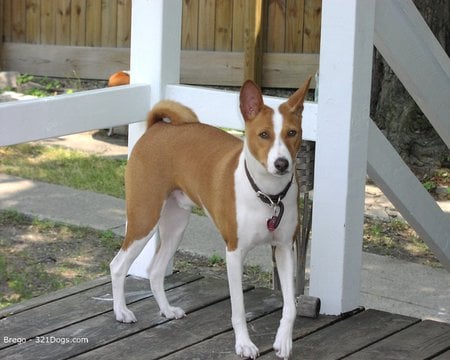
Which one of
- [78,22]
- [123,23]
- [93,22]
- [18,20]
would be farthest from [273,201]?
[18,20]

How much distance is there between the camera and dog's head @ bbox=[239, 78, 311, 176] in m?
3.70

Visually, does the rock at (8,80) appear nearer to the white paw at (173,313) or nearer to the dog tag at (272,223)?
the white paw at (173,313)

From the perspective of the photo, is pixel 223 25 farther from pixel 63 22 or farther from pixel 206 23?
pixel 63 22

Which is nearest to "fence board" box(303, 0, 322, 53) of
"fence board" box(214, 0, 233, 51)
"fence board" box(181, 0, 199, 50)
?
"fence board" box(214, 0, 233, 51)

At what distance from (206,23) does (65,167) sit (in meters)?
2.48

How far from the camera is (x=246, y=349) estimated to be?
13.0 ft

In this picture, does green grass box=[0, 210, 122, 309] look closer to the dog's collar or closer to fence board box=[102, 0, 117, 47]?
the dog's collar

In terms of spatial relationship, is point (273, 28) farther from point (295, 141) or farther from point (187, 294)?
point (295, 141)

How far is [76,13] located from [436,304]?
6.83 metres

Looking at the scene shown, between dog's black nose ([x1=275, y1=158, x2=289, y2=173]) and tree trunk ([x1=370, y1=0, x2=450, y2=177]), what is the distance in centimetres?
524

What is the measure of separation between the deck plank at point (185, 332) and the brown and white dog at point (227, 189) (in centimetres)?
12

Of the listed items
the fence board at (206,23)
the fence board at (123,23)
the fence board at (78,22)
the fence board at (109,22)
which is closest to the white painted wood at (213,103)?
the fence board at (206,23)

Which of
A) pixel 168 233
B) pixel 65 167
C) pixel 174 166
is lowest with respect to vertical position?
pixel 65 167

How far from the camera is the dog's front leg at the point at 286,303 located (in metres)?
3.94
